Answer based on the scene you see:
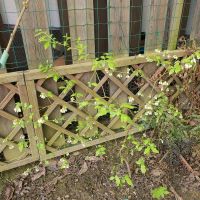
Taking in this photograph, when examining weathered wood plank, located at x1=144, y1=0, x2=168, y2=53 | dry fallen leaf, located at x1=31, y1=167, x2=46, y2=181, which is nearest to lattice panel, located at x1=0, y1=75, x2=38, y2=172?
dry fallen leaf, located at x1=31, y1=167, x2=46, y2=181

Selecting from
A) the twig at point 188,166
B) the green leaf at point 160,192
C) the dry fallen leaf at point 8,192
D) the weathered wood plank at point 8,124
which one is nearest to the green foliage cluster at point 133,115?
the green leaf at point 160,192

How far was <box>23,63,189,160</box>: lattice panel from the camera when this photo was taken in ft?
7.57

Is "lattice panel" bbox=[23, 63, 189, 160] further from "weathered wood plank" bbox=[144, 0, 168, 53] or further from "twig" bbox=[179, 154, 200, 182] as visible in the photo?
"twig" bbox=[179, 154, 200, 182]

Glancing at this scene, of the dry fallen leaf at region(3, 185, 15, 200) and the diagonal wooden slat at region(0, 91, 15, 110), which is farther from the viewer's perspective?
the dry fallen leaf at region(3, 185, 15, 200)

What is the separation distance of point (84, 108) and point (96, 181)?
2.29 ft

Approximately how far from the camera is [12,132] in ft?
7.63

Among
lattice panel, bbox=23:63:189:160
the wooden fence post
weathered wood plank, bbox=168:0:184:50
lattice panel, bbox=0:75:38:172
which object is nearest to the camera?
the wooden fence post

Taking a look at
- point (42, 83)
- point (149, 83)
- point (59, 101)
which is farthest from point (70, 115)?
point (149, 83)

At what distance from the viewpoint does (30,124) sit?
232 centimetres

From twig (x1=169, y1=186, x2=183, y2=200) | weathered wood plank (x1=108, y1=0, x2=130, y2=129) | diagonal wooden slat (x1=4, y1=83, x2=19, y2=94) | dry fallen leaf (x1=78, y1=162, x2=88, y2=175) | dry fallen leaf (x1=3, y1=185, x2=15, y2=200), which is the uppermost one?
weathered wood plank (x1=108, y1=0, x2=130, y2=129)

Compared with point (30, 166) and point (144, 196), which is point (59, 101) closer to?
point (30, 166)

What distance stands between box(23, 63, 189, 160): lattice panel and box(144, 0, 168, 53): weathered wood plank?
20 cm

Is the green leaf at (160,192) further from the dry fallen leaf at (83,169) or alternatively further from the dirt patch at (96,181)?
the dry fallen leaf at (83,169)

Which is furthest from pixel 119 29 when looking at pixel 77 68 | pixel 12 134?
pixel 12 134
